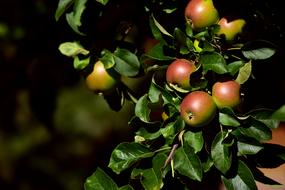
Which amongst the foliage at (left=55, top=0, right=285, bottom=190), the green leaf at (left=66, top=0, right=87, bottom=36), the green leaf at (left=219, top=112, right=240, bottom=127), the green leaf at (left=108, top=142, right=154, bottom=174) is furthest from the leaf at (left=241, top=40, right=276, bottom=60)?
the green leaf at (left=66, top=0, right=87, bottom=36)

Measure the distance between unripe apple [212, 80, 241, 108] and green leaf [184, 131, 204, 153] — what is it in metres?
0.06

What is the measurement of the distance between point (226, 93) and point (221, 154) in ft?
0.31

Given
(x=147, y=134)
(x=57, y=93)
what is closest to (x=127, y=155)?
(x=147, y=134)

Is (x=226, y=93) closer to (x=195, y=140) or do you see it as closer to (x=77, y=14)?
(x=195, y=140)

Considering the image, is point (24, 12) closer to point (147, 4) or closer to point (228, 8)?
point (147, 4)

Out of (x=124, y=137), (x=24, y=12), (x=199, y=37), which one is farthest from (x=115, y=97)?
(x=124, y=137)

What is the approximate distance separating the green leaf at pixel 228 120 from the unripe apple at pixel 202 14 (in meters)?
0.17

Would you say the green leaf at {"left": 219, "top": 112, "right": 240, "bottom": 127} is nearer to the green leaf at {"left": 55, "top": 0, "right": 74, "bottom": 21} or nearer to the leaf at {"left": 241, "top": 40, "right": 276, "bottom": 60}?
the leaf at {"left": 241, "top": 40, "right": 276, "bottom": 60}

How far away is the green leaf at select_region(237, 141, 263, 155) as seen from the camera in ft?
3.33

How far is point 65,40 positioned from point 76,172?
1.77 metres

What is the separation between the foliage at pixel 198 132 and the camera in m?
1.02

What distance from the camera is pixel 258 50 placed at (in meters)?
1.05

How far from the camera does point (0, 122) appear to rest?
8.94 feet

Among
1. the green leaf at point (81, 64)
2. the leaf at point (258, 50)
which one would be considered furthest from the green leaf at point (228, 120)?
the green leaf at point (81, 64)
